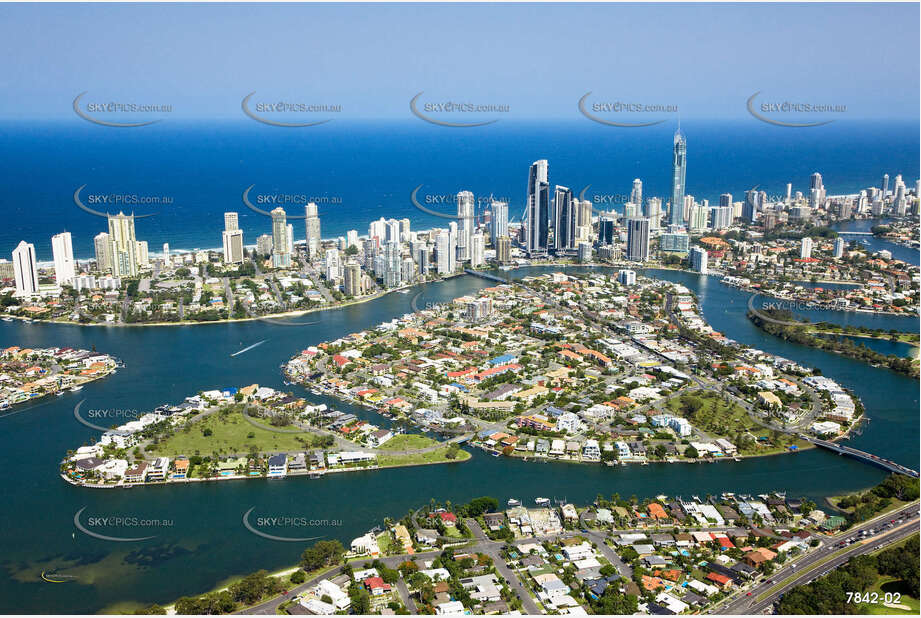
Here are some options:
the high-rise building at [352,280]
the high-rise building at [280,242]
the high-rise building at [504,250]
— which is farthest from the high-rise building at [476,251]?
the high-rise building at [280,242]

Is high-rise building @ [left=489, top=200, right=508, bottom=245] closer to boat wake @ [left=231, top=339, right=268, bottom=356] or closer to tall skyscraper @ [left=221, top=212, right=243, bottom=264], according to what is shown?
tall skyscraper @ [left=221, top=212, right=243, bottom=264]

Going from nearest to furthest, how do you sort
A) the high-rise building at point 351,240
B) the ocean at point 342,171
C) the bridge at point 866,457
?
the bridge at point 866,457 < the high-rise building at point 351,240 < the ocean at point 342,171

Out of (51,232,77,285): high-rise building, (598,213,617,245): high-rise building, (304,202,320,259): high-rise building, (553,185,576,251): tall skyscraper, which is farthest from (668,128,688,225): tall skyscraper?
(51,232,77,285): high-rise building

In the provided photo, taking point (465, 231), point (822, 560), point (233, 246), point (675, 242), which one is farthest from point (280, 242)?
point (822, 560)

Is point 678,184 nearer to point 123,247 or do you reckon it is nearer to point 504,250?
point 504,250

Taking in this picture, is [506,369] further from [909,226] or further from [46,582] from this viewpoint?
[909,226]

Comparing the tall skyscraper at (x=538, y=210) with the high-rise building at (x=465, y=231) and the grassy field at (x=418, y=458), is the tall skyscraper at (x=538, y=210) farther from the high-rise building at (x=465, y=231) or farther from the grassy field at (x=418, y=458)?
the grassy field at (x=418, y=458)
